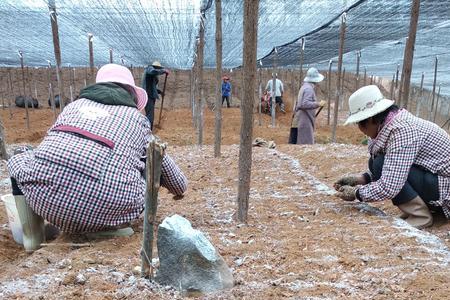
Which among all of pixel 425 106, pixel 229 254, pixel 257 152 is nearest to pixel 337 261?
pixel 229 254

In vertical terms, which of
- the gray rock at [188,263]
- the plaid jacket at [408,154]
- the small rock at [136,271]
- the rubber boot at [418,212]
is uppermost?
the plaid jacket at [408,154]

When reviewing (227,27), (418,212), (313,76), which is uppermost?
(227,27)

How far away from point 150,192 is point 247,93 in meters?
0.93

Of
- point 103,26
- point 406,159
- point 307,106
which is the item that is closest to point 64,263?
point 406,159

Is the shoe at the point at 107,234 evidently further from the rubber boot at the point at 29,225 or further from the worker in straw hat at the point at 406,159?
the worker in straw hat at the point at 406,159

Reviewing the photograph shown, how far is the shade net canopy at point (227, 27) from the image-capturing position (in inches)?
253

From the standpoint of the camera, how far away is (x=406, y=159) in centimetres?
242

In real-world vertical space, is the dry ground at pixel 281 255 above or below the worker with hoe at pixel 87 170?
below

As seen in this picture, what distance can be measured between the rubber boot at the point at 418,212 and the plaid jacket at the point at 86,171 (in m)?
1.55

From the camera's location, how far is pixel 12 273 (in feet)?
5.70

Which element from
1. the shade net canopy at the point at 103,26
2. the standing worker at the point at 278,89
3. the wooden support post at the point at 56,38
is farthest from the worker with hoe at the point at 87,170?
the standing worker at the point at 278,89

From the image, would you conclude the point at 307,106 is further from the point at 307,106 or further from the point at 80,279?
the point at 80,279

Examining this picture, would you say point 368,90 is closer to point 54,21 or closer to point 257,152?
point 257,152

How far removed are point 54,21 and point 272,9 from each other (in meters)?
3.11
